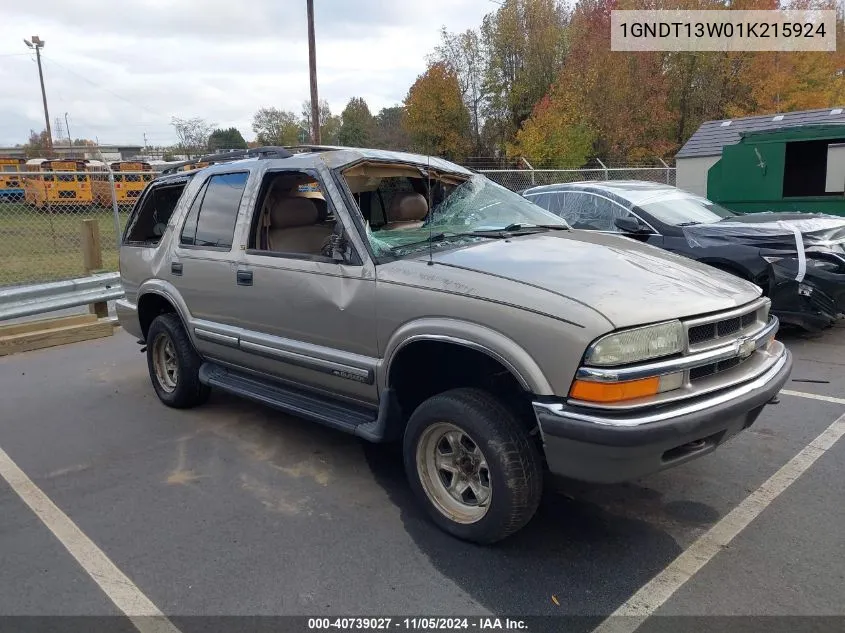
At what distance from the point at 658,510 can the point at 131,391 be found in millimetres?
4641

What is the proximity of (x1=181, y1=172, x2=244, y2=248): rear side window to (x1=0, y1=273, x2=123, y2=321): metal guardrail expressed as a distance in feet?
12.0

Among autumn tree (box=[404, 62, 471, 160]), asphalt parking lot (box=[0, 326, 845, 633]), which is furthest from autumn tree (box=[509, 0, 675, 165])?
asphalt parking lot (box=[0, 326, 845, 633])

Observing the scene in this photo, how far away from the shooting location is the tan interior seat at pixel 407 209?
450 centimetres

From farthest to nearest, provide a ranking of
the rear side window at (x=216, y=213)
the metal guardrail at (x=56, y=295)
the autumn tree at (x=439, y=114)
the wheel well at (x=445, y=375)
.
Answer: the autumn tree at (x=439, y=114)
the metal guardrail at (x=56, y=295)
the rear side window at (x=216, y=213)
the wheel well at (x=445, y=375)

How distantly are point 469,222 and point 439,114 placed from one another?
3308 centimetres

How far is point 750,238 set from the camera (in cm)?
659

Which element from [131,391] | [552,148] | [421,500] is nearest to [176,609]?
[421,500]

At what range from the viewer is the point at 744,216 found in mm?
7812

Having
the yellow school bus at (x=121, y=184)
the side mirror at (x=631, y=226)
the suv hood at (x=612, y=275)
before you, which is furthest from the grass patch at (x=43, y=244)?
the suv hood at (x=612, y=275)

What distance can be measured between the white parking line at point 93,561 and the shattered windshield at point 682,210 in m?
6.40

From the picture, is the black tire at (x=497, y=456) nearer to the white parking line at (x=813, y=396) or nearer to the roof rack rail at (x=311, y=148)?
the roof rack rail at (x=311, y=148)

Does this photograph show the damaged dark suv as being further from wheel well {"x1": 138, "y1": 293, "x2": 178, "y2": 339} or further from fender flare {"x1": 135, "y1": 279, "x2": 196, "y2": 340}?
wheel well {"x1": 138, "y1": 293, "x2": 178, "y2": 339}

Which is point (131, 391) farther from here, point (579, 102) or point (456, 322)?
point (579, 102)

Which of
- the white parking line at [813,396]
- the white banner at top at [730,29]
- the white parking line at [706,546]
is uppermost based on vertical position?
the white banner at top at [730,29]
